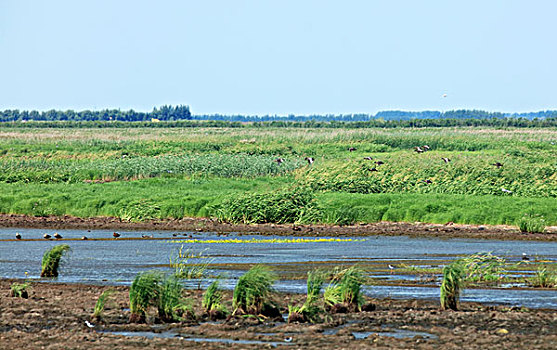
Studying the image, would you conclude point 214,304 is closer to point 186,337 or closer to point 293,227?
point 186,337

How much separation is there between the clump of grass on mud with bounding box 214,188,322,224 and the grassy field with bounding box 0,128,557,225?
4 centimetres

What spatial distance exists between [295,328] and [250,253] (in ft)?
40.4

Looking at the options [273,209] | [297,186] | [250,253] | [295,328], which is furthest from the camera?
[297,186]

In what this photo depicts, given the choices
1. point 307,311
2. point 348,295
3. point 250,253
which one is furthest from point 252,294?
point 250,253

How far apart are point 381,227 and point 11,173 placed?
966 inches

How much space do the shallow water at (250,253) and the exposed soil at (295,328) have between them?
197 centimetres

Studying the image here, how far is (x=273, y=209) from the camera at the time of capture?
125 feet

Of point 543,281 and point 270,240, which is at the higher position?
point 543,281

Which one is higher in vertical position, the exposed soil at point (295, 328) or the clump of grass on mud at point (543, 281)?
the clump of grass on mud at point (543, 281)

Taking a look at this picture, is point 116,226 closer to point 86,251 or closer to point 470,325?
point 86,251

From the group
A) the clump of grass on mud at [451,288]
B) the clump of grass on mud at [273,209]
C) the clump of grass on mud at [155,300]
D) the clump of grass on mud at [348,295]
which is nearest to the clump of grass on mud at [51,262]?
the clump of grass on mud at [155,300]

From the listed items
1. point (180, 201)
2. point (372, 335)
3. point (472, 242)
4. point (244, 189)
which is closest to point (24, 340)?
point (372, 335)

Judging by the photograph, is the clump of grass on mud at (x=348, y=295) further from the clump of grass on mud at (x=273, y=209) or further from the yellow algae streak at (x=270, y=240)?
the clump of grass on mud at (x=273, y=209)

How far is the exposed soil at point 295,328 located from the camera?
1348cm
